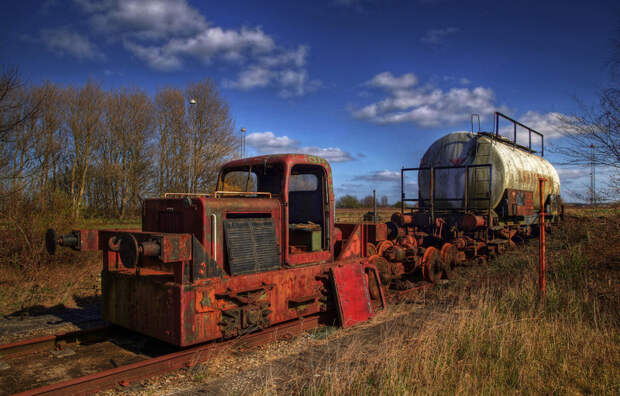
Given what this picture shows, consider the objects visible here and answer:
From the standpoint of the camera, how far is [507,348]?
15.5 ft

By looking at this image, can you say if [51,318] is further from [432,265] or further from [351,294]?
[432,265]

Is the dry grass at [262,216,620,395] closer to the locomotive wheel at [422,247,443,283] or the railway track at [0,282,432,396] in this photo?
the railway track at [0,282,432,396]

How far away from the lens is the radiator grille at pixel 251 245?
5.09 meters

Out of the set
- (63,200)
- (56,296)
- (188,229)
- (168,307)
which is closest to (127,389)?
(168,307)

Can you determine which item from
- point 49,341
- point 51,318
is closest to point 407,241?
point 49,341

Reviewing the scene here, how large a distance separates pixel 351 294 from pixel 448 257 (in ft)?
15.2

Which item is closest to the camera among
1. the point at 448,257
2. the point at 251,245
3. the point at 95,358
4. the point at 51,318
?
the point at 95,358

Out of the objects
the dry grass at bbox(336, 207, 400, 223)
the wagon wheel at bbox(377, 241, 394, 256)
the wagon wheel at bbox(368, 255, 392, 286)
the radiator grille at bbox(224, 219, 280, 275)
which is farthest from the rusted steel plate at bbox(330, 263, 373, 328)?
the dry grass at bbox(336, 207, 400, 223)

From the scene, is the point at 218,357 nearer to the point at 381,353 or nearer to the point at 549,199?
the point at 381,353

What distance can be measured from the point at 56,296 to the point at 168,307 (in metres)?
5.11

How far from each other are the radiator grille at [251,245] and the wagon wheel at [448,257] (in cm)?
579

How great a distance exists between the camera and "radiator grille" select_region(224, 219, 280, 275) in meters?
5.09

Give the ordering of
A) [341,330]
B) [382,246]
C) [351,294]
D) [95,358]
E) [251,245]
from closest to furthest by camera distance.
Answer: [95,358], [251,245], [341,330], [351,294], [382,246]

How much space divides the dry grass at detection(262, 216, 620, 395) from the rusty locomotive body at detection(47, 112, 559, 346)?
1064 millimetres
